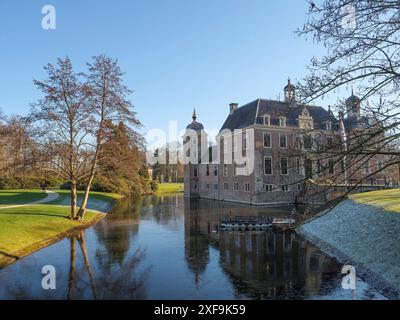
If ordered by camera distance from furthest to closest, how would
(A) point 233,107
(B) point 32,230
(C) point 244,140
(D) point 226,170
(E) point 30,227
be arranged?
(A) point 233,107 < (D) point 226,170 < (C) point 244,140 < (E) point 30,227 < (B) point 32,230

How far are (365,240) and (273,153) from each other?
30.7ft

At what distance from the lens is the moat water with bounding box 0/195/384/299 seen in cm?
1181

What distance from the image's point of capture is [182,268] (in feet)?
49.0

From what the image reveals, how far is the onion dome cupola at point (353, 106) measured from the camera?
27.8 ft

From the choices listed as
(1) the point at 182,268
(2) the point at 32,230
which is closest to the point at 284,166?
(1) the point at 182,268

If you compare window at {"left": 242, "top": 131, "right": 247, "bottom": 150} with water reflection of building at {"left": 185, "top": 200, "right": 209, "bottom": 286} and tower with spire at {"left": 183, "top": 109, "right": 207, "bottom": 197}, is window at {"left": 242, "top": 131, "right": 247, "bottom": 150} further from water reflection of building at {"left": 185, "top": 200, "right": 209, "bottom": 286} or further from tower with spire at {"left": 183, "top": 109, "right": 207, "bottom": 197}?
water reflection of building at {"left": 185, "top": 200, "right": 209, "bottom": 286}

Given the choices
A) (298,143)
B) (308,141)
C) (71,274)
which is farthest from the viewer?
(71,274)

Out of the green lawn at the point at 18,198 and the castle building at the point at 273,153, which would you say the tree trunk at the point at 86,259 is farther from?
the green lawn at the point at 18,198

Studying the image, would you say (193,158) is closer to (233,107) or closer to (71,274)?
(233,107)

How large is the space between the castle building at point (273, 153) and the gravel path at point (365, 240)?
2.41 meters

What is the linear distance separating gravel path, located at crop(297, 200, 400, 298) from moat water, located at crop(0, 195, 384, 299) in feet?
2.22

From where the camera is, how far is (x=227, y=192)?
51031mm

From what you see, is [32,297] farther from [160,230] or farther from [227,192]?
[227,192]
